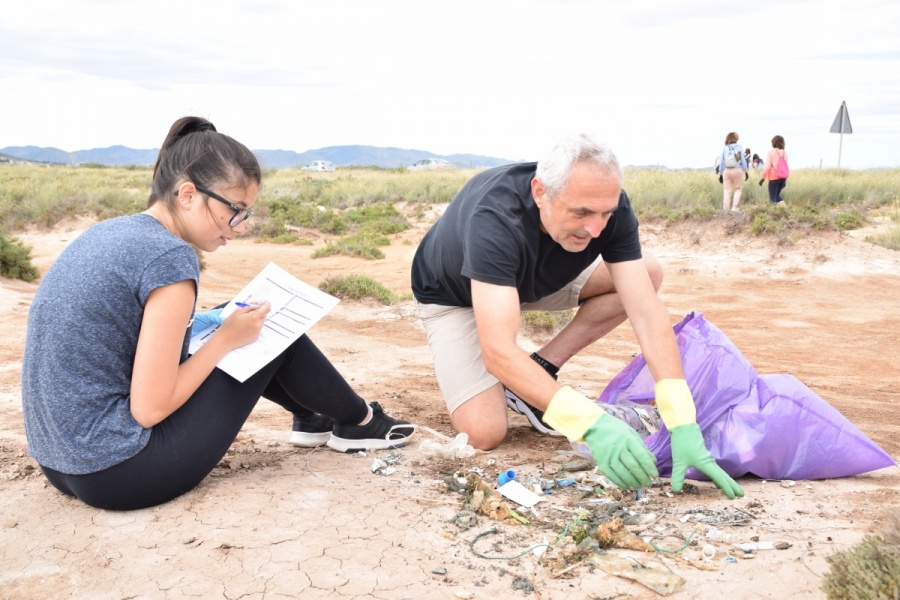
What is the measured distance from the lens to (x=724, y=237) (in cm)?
962

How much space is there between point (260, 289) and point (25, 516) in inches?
40.9

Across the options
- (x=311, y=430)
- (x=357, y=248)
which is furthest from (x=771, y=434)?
(x=357, y=248)

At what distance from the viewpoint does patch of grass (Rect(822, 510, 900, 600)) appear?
5.50 feet

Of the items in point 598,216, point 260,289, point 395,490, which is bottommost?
point 395,490

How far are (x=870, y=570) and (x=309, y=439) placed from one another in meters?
2.10

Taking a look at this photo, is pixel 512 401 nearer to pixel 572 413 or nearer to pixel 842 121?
pixel 572 413

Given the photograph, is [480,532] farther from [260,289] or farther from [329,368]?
[260,289]

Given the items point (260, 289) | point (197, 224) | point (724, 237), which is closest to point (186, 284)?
point (197, 224)

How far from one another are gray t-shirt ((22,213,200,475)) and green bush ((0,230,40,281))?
18.9 feet

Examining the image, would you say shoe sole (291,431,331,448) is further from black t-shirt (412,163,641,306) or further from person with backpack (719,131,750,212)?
person with backpack (719,131,750,212)

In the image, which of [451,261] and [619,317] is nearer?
[451,261]

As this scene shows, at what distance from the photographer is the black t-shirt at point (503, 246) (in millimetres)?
2855

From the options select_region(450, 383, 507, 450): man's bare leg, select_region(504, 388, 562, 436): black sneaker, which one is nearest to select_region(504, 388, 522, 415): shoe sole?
select_region(504, 388, 562, 436): black sneaker

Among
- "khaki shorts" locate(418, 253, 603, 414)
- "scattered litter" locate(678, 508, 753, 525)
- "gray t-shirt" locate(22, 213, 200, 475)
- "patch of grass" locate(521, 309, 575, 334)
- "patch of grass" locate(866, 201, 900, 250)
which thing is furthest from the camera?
"patch of grass" locate(866, 201, 900, 250)
